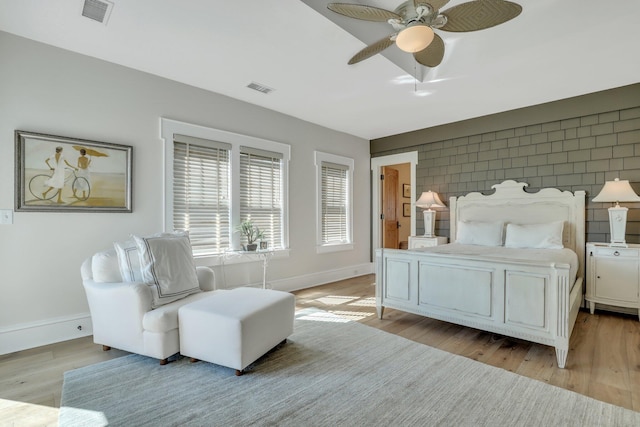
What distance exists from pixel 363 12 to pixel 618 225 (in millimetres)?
3909

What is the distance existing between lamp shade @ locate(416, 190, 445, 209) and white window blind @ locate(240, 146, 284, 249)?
2.37 meters

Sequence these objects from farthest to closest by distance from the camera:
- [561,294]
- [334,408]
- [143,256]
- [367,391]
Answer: [143,256] < [561,294] < [367,391] < [334,408]

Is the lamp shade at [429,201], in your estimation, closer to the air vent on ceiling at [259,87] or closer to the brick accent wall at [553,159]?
the brick accent wall at [553,159]

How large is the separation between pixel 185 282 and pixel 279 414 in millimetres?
1457

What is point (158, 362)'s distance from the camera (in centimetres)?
247

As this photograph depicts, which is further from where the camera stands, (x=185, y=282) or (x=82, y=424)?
(x=185, y=282)

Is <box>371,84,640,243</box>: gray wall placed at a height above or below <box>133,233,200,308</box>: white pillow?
above

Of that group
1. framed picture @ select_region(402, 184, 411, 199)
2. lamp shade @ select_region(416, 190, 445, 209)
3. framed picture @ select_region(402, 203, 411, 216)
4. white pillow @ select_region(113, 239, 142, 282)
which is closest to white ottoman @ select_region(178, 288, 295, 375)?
white pillow @ select_region(113, 239, 142, 282)

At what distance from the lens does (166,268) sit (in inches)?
106

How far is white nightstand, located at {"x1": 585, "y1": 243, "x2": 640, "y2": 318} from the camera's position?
140 inches

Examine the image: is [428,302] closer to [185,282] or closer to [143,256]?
[185,282]

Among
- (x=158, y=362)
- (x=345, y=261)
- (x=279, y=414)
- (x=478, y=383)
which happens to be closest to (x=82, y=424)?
(x=158, y=362)

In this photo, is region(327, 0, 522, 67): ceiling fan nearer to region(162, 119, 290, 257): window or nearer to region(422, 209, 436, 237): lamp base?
region(162, 119, 290, 257): window

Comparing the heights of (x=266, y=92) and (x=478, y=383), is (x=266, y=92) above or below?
above
